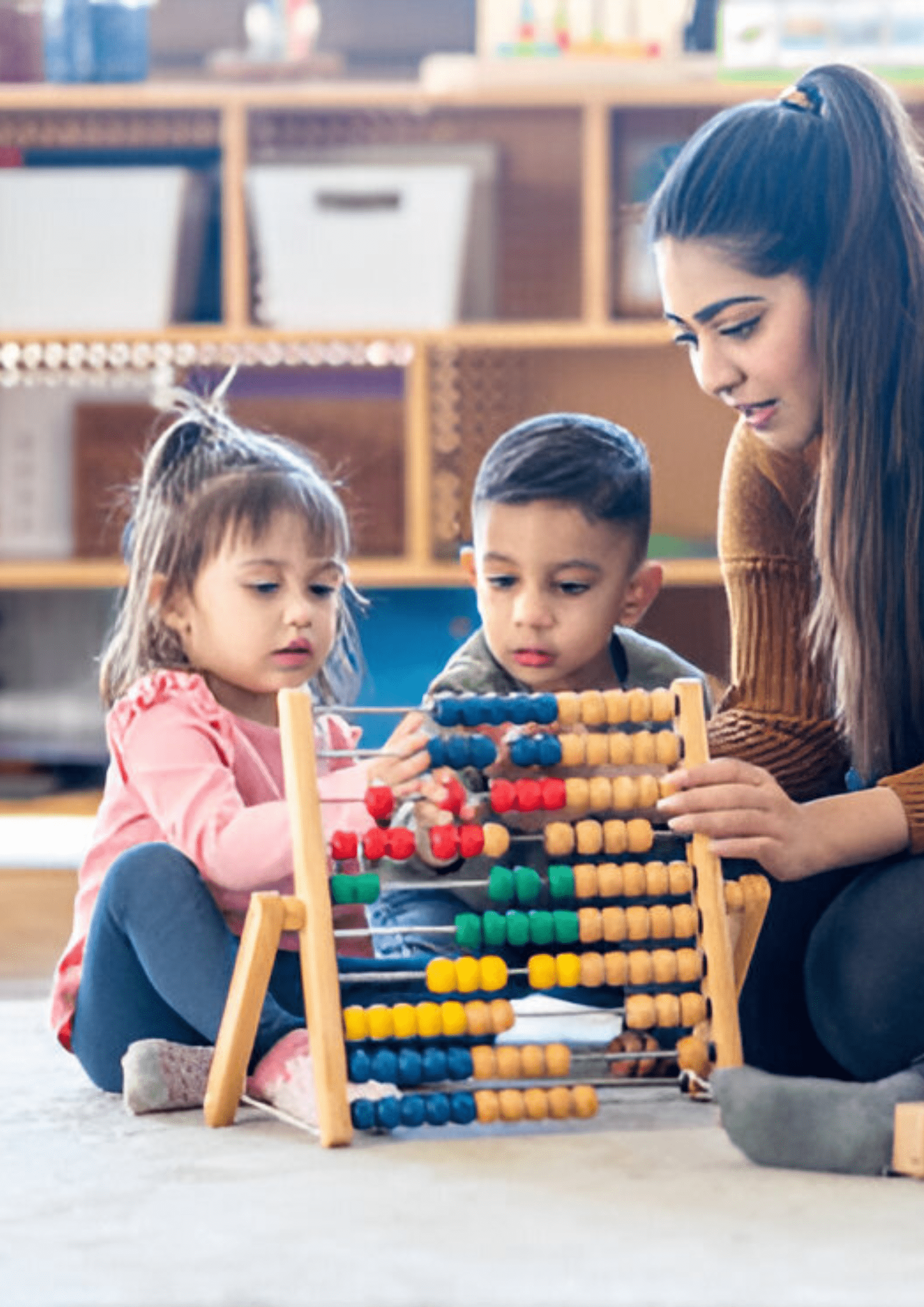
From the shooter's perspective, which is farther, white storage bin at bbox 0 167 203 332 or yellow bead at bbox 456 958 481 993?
white storage bin at bbox 0 167 203 332

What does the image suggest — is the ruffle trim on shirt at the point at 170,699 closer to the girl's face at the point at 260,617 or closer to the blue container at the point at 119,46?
the girl's face at the point at 260,617

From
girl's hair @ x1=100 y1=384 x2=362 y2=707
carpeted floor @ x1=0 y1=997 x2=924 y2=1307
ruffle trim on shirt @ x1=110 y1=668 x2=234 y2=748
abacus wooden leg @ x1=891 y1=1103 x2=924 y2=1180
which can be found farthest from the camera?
girl's hair @ x1=100 y1=384 x2=362 y2=707

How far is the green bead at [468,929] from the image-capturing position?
62.3 inches

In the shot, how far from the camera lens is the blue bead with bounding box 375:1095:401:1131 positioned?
153 centimetres

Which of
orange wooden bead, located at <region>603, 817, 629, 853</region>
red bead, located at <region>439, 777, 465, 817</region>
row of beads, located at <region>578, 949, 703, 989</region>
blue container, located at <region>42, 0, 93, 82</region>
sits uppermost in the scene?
blue container, located at <region>42, 0, 93, 82</region>

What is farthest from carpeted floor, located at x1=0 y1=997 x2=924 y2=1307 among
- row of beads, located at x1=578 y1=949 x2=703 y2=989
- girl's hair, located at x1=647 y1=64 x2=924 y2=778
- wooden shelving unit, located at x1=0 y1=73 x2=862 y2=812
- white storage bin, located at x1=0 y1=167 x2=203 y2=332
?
white storage bin, located at x1=0 y1=167 x2=203 y2=332

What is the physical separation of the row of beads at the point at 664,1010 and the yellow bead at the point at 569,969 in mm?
51

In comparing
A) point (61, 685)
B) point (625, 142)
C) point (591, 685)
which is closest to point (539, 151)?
point (625, 142)

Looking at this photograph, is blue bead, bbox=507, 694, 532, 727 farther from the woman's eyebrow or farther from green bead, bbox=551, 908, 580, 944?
the woman's eyebrow

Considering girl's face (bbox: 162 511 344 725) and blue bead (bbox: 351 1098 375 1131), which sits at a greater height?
girl's face (bbox: 162 511 344 725)

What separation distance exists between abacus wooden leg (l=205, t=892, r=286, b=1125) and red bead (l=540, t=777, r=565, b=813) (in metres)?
0.23

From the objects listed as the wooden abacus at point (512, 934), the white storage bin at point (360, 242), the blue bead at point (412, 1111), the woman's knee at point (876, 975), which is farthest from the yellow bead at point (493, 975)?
the white storage bin at point (360, 242)

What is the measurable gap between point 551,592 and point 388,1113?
624mm

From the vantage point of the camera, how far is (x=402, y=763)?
1.58 metres
